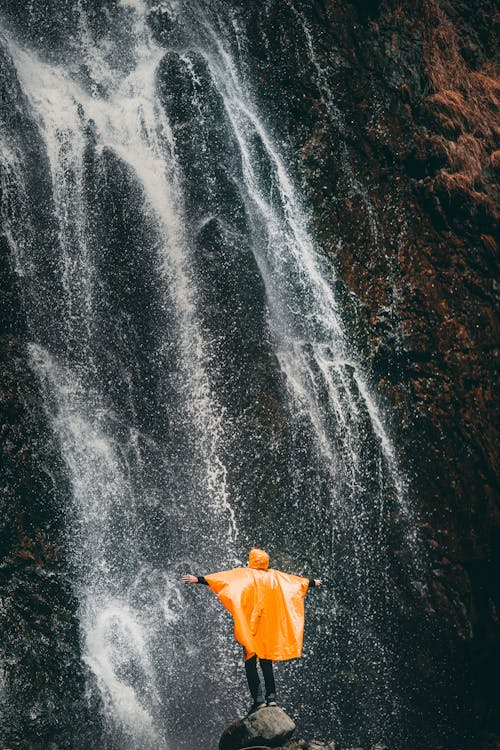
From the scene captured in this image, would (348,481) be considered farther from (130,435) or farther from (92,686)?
(92,686)

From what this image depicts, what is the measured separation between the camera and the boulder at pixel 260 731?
7.48 meters

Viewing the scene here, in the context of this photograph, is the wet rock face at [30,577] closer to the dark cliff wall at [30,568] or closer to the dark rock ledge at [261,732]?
the dark cliff wall at [30,568]

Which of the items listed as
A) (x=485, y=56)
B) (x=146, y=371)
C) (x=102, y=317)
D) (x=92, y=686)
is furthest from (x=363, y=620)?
(x=485, y=56)

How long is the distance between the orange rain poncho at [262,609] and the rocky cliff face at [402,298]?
3963 millimetres

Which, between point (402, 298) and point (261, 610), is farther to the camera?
point (402, 298)

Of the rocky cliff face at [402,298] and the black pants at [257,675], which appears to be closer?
the black pants at [257,675]

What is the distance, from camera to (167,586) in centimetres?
1095

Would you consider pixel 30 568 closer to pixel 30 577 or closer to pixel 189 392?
pixel 30 577

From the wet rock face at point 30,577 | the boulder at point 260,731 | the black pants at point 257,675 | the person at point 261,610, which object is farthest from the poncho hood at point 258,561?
the wet rock face at point 30,577

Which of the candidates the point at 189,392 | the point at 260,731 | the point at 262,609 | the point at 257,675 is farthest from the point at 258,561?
the point at 189,392

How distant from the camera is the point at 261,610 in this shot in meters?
7.36

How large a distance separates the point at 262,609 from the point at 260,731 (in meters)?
1.29

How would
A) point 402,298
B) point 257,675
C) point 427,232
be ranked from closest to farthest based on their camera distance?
point 257,675 < point 402,298 < point 427,232

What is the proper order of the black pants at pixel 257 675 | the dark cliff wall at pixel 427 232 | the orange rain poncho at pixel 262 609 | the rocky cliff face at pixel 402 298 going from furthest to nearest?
the dark cliff wall at pixel 427 232 → the rocky cliff face at pixel 402 298 → the black pants at pixel 257 675 → the orange rain poncho at pixel 262 609
